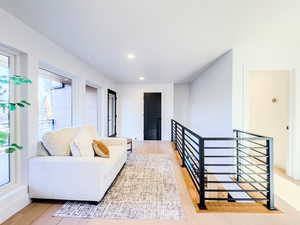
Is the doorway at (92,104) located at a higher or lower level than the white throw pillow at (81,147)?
higher

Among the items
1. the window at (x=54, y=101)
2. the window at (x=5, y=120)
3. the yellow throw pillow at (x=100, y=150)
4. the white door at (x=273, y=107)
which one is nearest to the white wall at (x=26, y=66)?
the window at (x=5, y=120)

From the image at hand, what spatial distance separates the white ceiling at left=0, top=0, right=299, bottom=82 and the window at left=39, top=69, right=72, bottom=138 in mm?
640

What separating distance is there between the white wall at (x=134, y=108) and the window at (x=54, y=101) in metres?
3.36

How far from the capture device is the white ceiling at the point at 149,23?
67.1 inches

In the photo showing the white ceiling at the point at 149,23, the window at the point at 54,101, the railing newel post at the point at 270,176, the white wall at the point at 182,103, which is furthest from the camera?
the white wall at the point at 182,103

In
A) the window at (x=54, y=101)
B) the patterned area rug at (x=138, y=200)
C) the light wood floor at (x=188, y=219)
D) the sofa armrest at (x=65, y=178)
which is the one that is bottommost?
the light wood floor at (x=188, y=219)

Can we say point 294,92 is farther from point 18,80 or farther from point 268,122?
point 18,80

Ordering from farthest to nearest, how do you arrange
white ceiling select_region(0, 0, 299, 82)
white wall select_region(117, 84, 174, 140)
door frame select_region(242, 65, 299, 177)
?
white wall select_region(117, 84, 174, 140), door frame select_region(242, 65, 299, 177), white ceiling select_region(0, 0, 299, 82)

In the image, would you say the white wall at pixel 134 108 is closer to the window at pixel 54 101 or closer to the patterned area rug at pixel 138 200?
the window at pixel 54 101

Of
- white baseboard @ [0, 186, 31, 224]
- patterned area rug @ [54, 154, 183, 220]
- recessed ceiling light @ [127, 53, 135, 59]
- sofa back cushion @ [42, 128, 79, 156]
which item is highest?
recessed ceiling light @ [127, 53, 135, 59]

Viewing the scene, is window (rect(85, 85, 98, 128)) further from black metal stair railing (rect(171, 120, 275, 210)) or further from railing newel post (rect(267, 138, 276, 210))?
railing newel post (rect(267, 138, 276, 210))

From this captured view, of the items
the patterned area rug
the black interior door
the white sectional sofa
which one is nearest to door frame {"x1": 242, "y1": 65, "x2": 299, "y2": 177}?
the patterned area rug

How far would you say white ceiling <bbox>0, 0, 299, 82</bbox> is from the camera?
1.70m

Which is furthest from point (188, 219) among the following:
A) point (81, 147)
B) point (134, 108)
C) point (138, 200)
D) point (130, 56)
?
point (134, 108)
